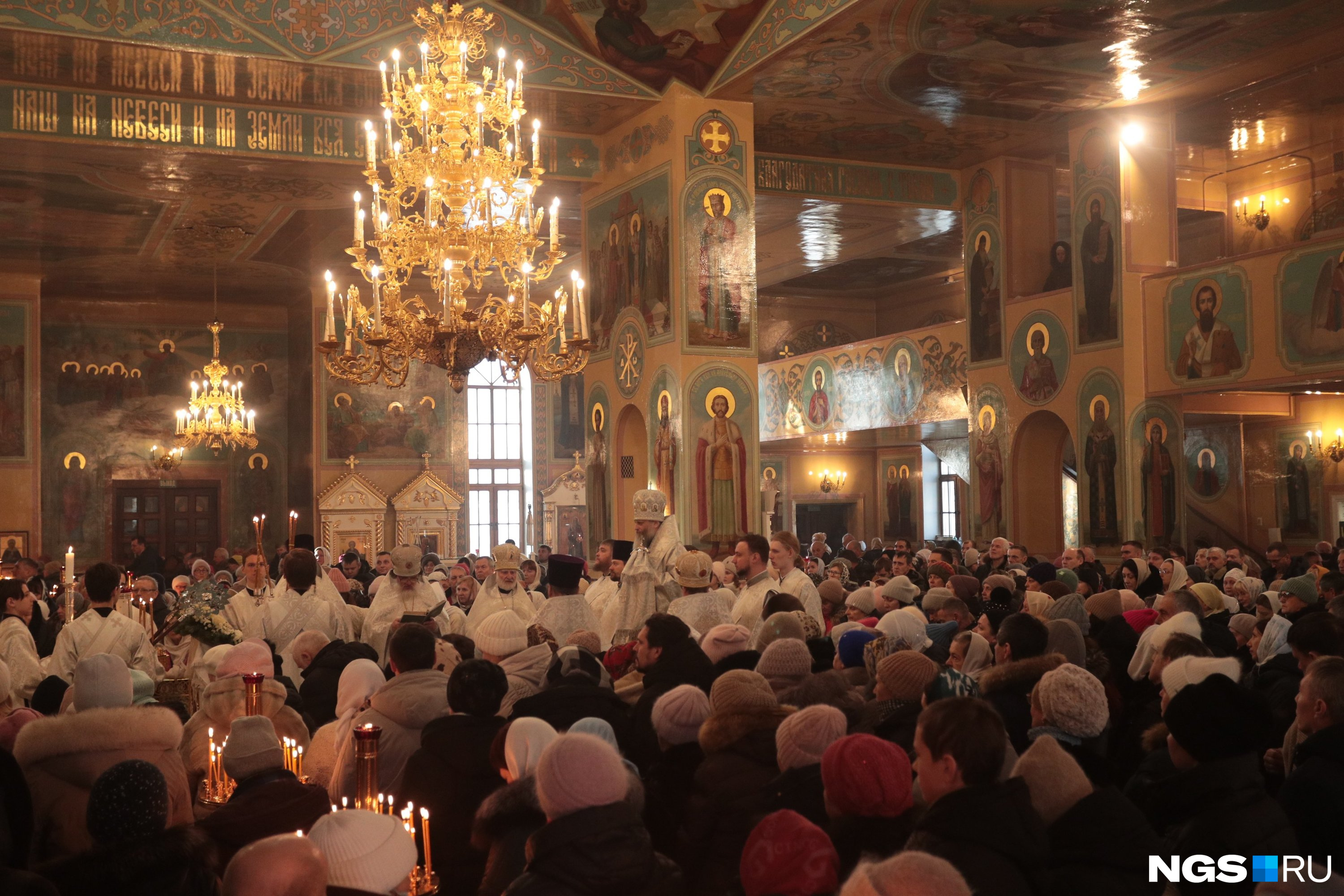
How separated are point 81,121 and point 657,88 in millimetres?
6432

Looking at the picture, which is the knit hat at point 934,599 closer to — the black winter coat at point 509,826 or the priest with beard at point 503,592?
the priest with beard at point 503,592

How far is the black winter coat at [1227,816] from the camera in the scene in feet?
11.1

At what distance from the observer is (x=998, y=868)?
10.4 feet

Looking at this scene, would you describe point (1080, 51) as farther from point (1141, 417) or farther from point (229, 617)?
point (229, 617)

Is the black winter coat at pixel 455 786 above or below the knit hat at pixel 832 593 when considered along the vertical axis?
below

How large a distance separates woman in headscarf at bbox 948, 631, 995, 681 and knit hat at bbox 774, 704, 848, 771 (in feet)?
7.12

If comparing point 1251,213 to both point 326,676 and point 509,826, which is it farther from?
point 509,826

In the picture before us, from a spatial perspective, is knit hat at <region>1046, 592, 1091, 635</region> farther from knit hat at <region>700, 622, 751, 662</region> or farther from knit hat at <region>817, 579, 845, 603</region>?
knit hat at <region>817, 579, 845, 603</region>

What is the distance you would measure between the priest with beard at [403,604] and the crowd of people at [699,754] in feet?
4.11

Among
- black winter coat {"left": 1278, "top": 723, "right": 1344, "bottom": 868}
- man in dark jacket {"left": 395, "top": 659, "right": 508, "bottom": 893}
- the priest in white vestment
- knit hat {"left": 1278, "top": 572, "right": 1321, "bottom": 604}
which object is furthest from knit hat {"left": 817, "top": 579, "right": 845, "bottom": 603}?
black winter coat {"left": 1278, "top": 723, "right": 1344, "bottom": 868}

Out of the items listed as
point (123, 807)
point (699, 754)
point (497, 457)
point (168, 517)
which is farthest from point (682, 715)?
point (497, 457)

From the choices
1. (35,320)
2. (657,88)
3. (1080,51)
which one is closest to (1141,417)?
(1080,51)

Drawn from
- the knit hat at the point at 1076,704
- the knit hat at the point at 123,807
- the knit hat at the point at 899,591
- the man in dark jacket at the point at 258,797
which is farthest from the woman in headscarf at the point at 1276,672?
the knit hat at the point at 123,807

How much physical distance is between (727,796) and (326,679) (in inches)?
113
